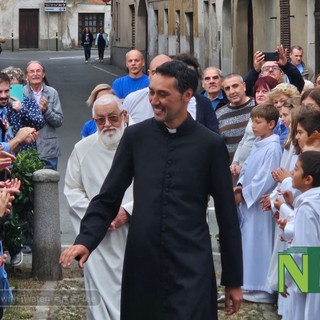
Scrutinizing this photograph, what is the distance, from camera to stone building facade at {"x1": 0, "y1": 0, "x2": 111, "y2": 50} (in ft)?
241

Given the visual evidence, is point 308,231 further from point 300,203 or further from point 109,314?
point 109,314

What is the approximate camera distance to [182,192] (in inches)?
259

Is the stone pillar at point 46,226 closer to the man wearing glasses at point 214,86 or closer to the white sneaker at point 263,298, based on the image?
the white sneaker at point 263,298

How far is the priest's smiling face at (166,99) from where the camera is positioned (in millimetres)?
6555

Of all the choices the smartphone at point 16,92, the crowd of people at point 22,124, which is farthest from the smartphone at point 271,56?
the smartphone at point 16,92

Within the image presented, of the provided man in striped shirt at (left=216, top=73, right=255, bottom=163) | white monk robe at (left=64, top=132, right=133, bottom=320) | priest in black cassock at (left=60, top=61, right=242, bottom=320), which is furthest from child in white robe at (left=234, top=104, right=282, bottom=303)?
priest in black cassock at (left=60, top=61, right=242, bottom=320)

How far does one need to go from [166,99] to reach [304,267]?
5.62ft

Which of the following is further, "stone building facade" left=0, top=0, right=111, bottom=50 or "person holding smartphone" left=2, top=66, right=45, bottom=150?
"stone building facade" left=0, top=0, right=111, bottom=50

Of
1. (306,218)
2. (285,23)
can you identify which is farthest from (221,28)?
(306,218)

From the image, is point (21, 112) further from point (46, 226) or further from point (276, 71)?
point (276, 71)

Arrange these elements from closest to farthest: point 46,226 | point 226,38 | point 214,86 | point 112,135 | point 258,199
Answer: point 112,135 < point 258,199 < point 46,226 < point 214,86 < point 226,38

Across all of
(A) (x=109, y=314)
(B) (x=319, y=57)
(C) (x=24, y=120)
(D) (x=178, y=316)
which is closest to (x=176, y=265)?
(D) (x=178, y=316)

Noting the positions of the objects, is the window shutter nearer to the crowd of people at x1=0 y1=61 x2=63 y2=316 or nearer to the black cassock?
the crowd of people at x1=0 y1=61 x2=63 y2=316

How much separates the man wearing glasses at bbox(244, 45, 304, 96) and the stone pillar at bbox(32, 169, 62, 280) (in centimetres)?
305
